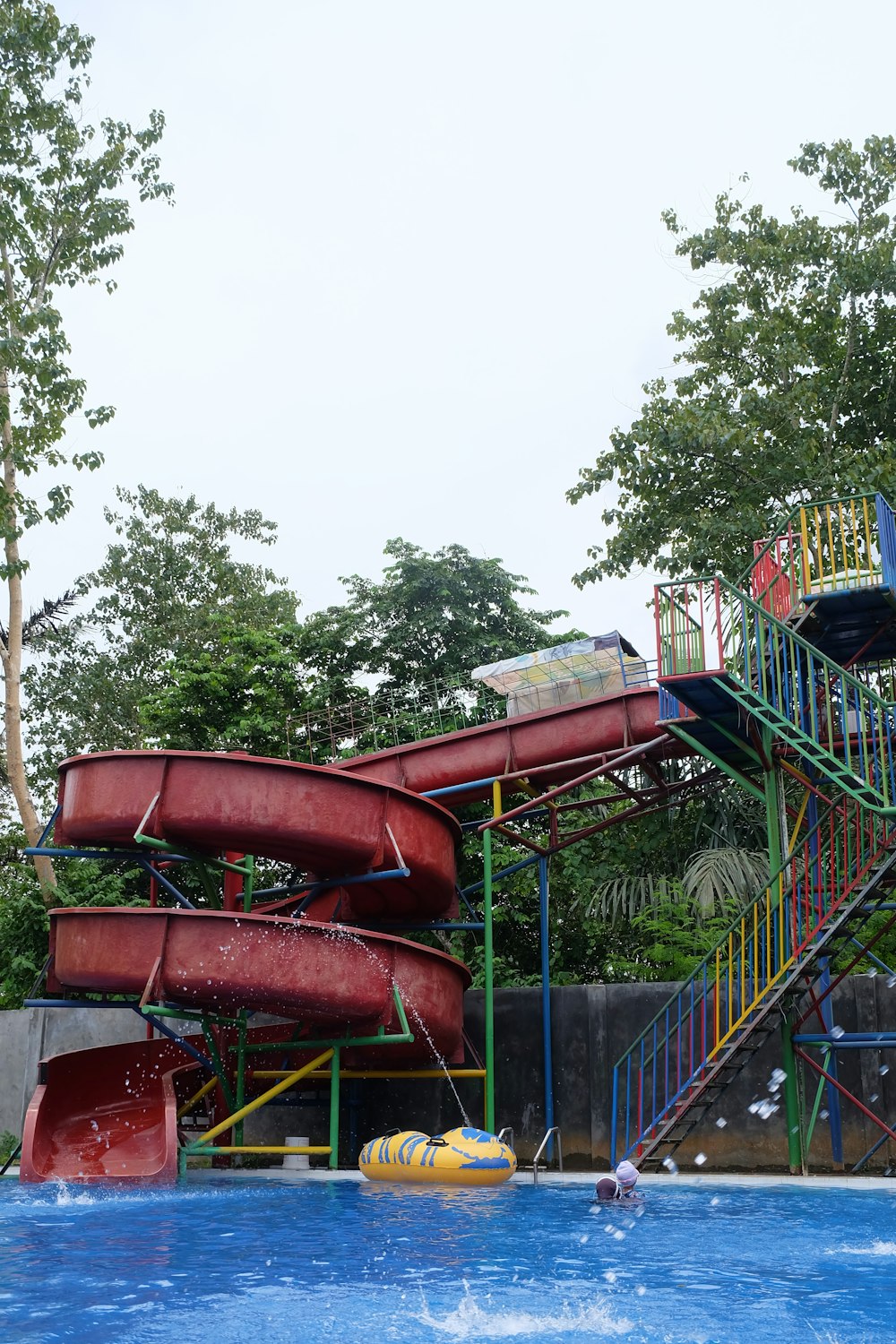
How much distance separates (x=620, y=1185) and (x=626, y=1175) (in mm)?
133

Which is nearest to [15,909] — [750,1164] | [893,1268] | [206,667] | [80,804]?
[206,667]

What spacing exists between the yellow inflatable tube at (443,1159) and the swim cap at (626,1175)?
7.70ft

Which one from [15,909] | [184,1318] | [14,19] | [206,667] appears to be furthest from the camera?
[206,667]

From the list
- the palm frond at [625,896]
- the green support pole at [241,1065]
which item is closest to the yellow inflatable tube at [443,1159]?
the green support pole at [241,1065]

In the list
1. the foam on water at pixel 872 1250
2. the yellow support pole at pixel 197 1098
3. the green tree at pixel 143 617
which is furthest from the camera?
the green tree at pixel 143 617

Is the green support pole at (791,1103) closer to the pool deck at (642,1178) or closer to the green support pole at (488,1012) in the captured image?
the pool deck at (642,1178)

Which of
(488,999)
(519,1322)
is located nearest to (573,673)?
(488,999)

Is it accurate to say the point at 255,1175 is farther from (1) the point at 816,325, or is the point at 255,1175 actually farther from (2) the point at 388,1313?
(1) the point at 816,325

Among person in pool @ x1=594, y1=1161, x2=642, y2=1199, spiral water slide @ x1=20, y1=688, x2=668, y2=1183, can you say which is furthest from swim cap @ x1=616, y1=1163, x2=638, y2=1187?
spiral water slide @ x1=20, y1=688, x2=668, y2=1183

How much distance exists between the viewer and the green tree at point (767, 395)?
23594 mm

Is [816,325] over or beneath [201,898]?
over

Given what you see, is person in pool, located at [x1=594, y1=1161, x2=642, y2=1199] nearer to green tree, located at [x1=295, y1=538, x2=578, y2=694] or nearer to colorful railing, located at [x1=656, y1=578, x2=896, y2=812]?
colorful railing, located at [x1=656, y1=578, x2=896, y2=812]

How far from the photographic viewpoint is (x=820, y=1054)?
1452 cm

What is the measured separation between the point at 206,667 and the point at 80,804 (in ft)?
38.8
